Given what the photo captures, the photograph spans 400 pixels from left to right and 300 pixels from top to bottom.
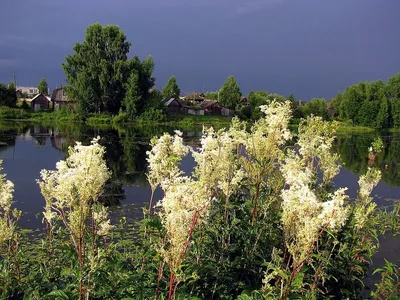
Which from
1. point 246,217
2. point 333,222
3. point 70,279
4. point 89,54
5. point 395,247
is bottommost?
point 395,247

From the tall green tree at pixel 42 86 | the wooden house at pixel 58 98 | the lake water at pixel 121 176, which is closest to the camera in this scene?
the lake water at pixel 121 176

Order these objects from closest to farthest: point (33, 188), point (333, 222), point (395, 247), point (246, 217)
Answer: point (333, 222) → point (246, 217) → point (395, 247) → point (33, 188)

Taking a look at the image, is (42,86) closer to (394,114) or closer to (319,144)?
(394,114)

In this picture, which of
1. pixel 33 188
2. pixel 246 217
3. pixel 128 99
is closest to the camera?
pixel 246 217

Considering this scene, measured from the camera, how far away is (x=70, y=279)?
16.2 feet

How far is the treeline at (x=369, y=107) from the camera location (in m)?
88.6

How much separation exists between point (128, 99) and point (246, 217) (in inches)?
2255

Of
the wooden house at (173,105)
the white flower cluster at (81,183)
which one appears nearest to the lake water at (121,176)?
the white flower cluster at (81,183)

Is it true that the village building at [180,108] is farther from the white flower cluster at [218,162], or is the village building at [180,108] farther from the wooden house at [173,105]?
the white flower cluster at [218,162]

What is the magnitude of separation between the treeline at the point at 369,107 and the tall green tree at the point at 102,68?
52237mm

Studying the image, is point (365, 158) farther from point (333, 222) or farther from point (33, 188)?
point (333, 222)

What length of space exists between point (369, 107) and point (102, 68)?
61.1 m

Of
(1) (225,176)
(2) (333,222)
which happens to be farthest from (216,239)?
(2) (333,222)

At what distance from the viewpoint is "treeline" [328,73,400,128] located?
88.6m
